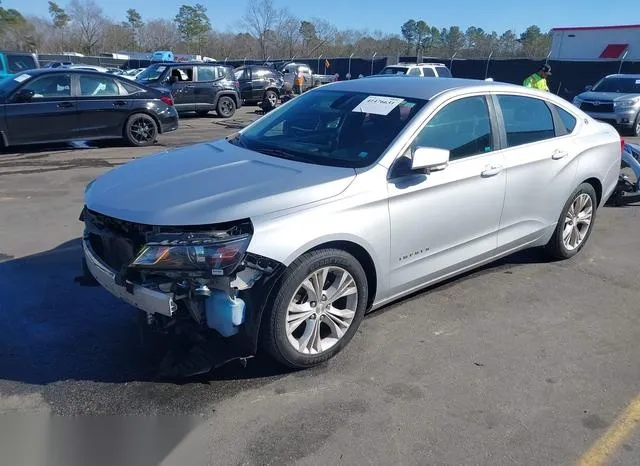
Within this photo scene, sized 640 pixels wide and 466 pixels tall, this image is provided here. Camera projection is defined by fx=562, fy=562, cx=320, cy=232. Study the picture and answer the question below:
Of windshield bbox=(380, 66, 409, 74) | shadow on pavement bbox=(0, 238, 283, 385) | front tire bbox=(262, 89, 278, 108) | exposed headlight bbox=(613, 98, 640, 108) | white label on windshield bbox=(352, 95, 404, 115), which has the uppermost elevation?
windshield bbox=(380, 66, 409, 74)

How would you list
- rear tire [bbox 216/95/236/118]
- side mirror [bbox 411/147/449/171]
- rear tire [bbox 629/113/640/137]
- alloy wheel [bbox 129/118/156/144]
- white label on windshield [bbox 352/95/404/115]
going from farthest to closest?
rear tire [bbox 216/95/236/118]
rear tire [bbox 629/113/640/137]
alloy wheel [bbox 129/118/156/144]
white label on windshield [bbox 352/95/404/115]
side mirror [bbox 411/147/449/171]

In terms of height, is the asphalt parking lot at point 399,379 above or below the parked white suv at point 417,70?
below

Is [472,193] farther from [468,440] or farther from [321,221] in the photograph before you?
[468,440]

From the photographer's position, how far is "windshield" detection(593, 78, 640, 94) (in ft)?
51.8

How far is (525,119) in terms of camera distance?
4.82m


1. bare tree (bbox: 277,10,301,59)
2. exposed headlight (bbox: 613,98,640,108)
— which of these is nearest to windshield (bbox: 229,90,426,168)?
exposed headlight (bbox: 613,98,640,108)

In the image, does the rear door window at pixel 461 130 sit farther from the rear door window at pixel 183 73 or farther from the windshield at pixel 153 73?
the windshield at pixel 153 73

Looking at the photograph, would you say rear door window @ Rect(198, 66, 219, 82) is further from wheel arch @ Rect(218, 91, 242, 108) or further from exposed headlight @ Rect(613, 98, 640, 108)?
exposed headlight @ Rect(613, 98, 640, 108)

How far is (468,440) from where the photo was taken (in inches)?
114

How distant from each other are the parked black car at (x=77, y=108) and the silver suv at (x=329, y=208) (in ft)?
23.7

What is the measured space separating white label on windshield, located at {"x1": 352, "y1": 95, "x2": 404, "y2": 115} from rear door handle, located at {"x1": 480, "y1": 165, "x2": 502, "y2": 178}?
838 mm

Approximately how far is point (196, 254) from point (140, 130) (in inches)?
375

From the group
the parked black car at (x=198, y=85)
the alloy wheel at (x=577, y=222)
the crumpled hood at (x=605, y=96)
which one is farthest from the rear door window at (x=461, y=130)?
the parked black car at (x=198, y=85)

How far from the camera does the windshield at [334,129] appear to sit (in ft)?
12.8
